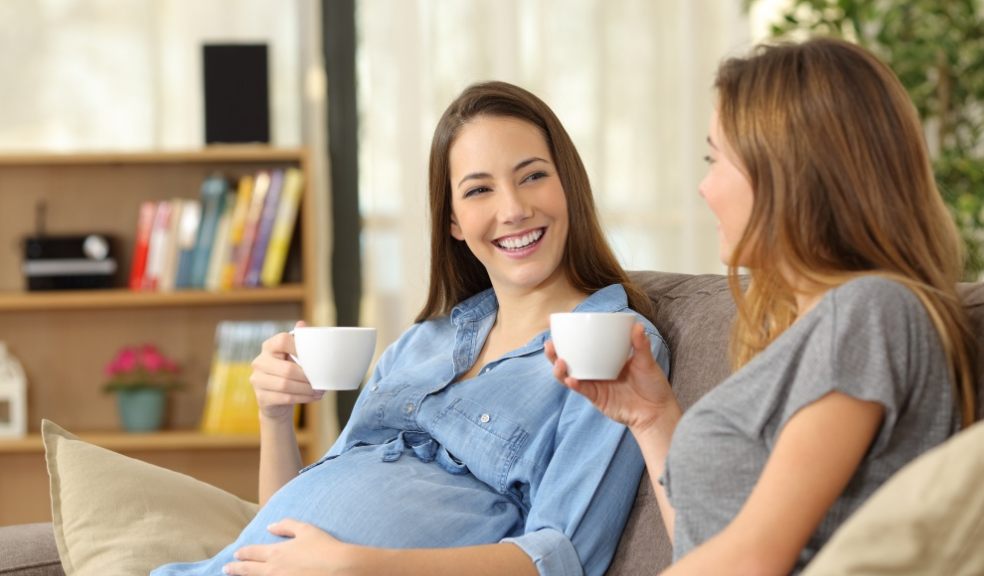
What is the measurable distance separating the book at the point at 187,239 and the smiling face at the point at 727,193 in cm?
256

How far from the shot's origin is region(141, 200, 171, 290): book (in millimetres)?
3611

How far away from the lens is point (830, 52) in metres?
1.21

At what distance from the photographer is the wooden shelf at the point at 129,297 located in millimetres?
3543

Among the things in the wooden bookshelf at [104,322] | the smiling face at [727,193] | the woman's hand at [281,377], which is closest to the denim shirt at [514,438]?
the woman's hand at [281,377]

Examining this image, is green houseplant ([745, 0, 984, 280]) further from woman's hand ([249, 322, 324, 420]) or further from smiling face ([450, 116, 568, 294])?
woman's hand ([249, 322, 324, 420])

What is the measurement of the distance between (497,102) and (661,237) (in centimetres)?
231

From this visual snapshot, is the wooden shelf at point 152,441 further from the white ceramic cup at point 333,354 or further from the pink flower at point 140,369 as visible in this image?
the white ceramic cup at point 333,354

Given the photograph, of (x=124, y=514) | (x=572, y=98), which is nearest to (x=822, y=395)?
(x=124, y=514)

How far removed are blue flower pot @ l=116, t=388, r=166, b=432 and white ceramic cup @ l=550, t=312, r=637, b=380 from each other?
2.54m

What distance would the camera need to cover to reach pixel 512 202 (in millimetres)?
1768

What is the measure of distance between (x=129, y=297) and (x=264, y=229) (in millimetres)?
435

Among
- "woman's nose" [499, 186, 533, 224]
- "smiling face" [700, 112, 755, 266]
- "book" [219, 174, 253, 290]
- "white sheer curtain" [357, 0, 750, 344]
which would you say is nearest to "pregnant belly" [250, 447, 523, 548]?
"woman's nose" [499, 186, 533, 224]

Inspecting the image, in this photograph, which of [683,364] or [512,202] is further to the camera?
[512,202]

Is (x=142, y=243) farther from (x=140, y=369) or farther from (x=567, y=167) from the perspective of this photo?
(x=567, y=167)
